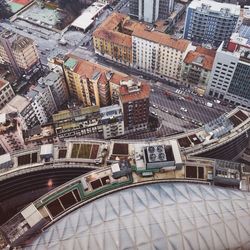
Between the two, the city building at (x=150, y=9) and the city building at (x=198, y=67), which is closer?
the city building at (x=198, y=67)

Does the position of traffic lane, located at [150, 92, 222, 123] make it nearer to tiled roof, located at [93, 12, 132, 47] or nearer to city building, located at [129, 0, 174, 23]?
tiled roof, located at [93, 12, 132, 47]

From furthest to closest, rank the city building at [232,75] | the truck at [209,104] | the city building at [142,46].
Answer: the truck at [209,104]
the city building at [142,46]
the city building at [232,75]

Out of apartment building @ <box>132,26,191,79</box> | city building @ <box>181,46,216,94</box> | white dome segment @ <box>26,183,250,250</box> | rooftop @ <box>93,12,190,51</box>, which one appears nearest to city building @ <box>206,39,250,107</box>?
city building @ <box>181,46,216,94</box>

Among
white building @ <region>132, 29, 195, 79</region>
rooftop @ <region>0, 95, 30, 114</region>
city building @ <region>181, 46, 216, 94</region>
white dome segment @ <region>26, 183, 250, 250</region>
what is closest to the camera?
white dome segment @ <region>26, 183, 250, 250</region>

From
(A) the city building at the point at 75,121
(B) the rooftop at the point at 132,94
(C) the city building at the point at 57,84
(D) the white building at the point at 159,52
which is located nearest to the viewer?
(B) the rooftop at the point at 132,94

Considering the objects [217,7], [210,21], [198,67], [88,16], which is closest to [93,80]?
[198,67]

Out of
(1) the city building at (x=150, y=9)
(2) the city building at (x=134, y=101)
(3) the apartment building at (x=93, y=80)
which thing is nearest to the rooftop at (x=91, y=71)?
(3) the apartment building at (x=93, y=80)

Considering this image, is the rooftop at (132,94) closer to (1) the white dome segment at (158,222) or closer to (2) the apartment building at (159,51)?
(2) the apartment building at (159,51)

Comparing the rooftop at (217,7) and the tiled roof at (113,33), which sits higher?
the rooftop at (217,7)
